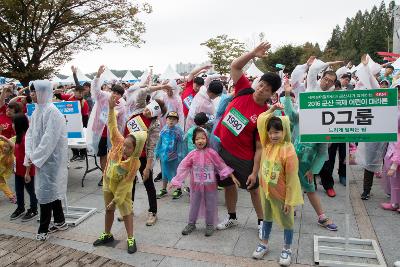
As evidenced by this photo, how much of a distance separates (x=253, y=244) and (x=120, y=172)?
65.8 inches

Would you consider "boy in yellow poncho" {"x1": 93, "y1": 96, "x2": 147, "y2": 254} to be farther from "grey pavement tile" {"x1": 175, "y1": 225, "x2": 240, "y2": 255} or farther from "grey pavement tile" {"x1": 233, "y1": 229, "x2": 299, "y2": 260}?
"grey pavement tile" {"x1": 233, "y1": 229, "x2": 299, "y2": 260}

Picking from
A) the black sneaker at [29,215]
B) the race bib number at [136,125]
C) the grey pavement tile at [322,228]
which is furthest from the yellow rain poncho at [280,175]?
the black sneaker at [29,215]

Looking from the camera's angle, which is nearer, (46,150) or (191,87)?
(46,150)

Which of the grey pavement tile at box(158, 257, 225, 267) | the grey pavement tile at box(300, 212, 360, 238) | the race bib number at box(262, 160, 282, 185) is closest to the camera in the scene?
the race bib number at box(262, 160, 282, 185)

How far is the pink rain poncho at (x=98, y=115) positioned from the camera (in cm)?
582

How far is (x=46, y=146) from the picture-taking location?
4.09 m

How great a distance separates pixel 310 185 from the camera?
4.12 meters

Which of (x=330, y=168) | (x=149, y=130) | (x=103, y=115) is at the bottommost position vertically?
(x=330, y=168)

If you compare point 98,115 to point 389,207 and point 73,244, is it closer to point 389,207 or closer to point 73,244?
point 73,244

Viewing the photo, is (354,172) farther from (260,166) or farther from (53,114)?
(53,114)

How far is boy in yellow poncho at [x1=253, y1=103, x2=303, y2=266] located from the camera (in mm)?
3262

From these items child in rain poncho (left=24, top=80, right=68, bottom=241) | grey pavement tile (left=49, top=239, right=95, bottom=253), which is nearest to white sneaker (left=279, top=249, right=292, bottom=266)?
grey pavement tile (left=49, top=239, right=95, bottom=253)

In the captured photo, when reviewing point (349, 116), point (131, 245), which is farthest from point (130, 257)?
point (349, 116)

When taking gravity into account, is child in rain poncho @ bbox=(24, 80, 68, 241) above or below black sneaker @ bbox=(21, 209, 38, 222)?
above
